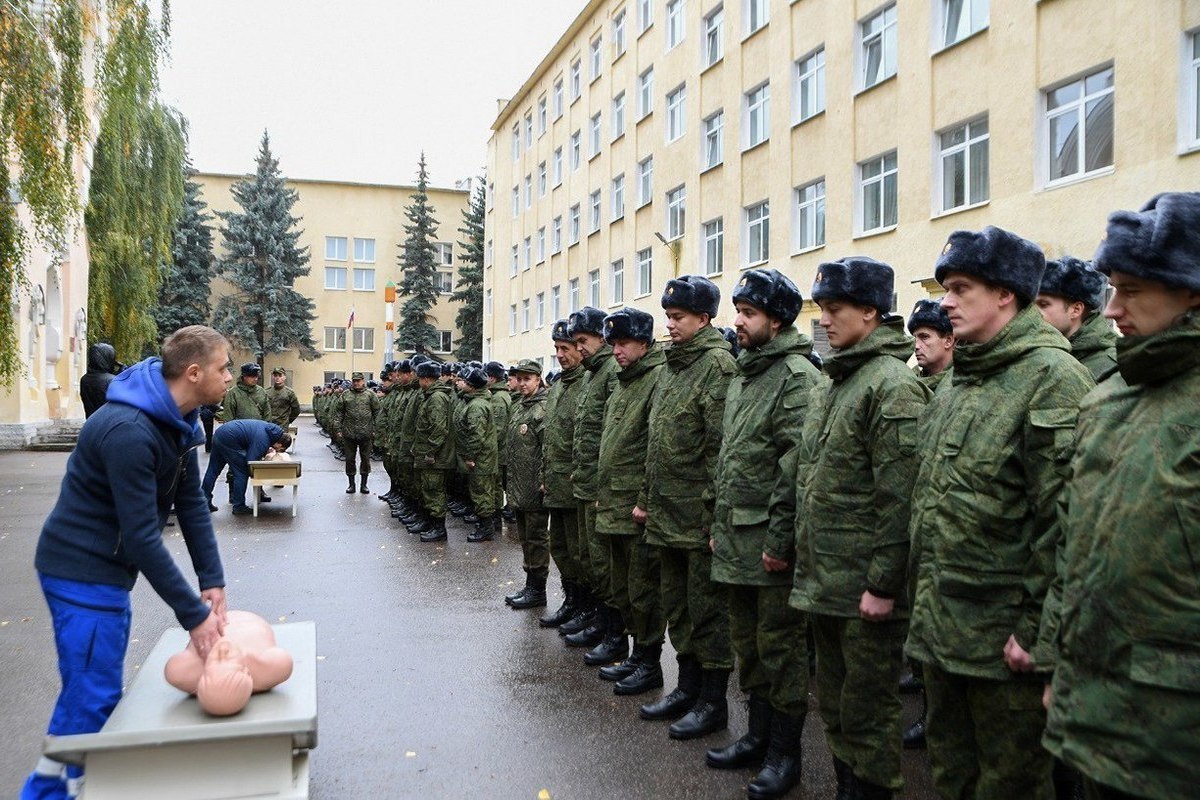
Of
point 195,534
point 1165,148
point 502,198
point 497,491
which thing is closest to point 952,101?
point 1165,148

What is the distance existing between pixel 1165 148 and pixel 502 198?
138 ft

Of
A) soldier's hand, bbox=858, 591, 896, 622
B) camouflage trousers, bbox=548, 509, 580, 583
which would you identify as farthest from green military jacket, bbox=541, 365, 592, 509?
soldier's hand, bbox=858, 591, 896, 622

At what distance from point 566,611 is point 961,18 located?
14.2m

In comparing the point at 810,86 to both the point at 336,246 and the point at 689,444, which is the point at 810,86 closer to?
the point at 689,444

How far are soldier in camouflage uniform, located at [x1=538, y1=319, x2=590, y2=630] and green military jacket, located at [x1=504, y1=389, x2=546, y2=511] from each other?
2.13 feet

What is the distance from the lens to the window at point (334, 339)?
224 feet

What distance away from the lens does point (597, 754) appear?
486cm

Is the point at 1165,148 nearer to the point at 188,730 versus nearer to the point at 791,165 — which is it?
the point at 791,165

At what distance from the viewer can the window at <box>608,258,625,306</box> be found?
33.6 metres

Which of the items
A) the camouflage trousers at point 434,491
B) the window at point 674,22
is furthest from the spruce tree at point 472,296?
the camouflage trousers at point 434,491

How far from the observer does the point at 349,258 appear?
69.2 metres

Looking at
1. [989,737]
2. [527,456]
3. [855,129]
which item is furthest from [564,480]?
[855,129]

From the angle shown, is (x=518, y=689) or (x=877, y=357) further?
(x=518, y=689)

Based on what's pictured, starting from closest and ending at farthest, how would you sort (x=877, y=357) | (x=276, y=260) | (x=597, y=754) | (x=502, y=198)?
1. (x=877, y=357)
2. (x=597, y=754)
3. (x=502, y=198)
4. (x=276, y=260)
